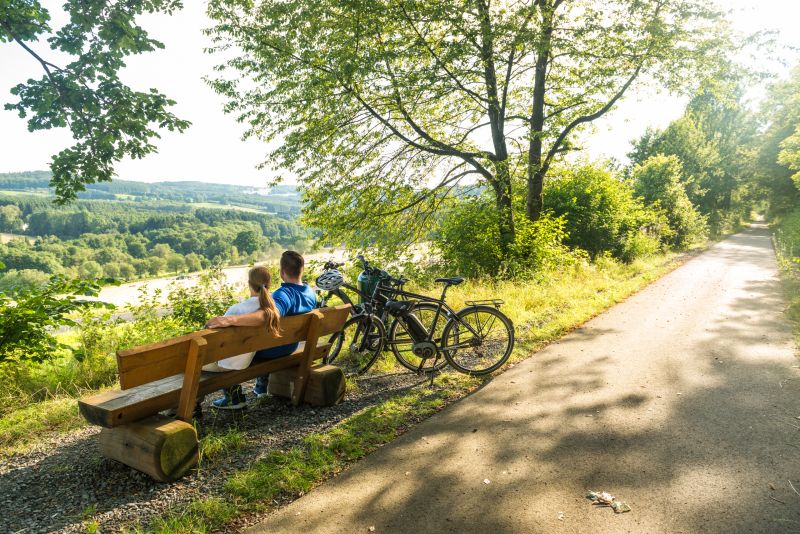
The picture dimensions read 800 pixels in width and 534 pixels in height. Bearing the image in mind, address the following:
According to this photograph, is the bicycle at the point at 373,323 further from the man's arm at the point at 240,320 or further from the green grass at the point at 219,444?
the green grass at the point at 219,444

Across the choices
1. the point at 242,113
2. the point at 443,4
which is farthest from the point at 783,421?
the point at 242,113

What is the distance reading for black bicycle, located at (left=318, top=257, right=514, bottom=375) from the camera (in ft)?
18.5

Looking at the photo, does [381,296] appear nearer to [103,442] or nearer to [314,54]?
[103,442]

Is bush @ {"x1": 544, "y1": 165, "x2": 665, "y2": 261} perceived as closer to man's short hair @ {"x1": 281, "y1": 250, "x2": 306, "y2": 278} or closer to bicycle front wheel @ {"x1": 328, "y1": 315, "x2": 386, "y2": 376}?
bicycle front wheel @ {"x1": 328, "y1": 315, "x2": 386, "y2": 376}

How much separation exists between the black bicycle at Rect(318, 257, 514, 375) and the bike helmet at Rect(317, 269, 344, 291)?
3 centimetres

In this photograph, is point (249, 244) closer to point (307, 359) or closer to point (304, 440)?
point (307, 359)

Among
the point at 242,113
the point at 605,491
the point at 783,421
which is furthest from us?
the point at 242,113

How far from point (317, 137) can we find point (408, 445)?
33.3ft

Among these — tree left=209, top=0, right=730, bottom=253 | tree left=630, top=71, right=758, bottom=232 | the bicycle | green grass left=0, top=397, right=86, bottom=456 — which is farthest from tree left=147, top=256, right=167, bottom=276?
tree left=630, top=71, right=758, bottom=232

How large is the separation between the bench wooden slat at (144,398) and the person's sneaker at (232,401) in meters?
0.42

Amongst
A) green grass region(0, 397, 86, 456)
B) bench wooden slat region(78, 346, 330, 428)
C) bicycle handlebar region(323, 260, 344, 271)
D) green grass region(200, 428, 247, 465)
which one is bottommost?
green grass region(200, 428, 247, 465)

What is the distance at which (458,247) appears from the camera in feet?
43.6

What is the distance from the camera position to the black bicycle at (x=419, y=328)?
5.64 meters

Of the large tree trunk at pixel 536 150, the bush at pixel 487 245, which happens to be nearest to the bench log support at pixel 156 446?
the bush at pixel 487 245
